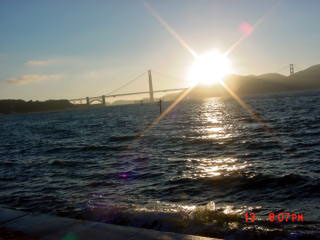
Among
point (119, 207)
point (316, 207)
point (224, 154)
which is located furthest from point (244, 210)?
point (224, 154)

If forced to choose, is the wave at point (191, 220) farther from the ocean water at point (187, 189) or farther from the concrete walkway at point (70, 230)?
the concrete walkway at point (70, 230)

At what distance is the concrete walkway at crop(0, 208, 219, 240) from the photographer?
192 inches

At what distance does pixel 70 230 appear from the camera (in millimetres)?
5363
